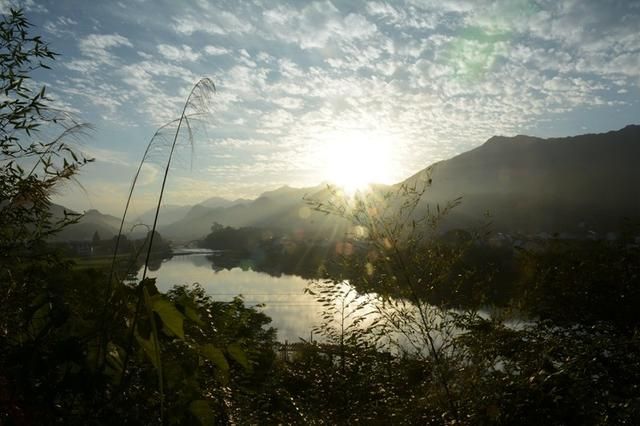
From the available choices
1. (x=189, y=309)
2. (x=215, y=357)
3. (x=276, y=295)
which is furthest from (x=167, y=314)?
(x=276, y=295)

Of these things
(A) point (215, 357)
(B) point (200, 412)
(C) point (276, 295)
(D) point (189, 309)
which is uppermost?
(D) point (189, 309)

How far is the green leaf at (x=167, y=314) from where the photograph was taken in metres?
1.52

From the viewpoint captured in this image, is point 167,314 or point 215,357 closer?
point 167,314

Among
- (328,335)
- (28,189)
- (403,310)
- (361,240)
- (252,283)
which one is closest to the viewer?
(28,189)

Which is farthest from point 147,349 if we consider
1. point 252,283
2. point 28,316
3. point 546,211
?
point 546,211

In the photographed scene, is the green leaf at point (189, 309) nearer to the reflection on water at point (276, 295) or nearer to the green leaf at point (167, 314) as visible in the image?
the green leaf at point (167, 314)

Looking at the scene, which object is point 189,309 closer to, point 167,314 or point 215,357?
point 167,314

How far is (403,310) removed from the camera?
399 centimetres

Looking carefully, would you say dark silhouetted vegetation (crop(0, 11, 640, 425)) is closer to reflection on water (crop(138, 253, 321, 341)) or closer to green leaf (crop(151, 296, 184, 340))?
green leaf (crop(151, 296, 184, 340))

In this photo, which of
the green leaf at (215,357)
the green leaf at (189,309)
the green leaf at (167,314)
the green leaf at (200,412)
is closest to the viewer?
the green leaf at (167,314)

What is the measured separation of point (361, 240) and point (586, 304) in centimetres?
756

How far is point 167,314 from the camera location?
1.54m

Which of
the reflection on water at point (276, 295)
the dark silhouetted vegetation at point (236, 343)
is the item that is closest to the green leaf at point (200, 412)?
the dark silhouetted vegetation at point (236, 343)

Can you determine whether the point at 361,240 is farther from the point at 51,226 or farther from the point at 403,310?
the point at 51,226
